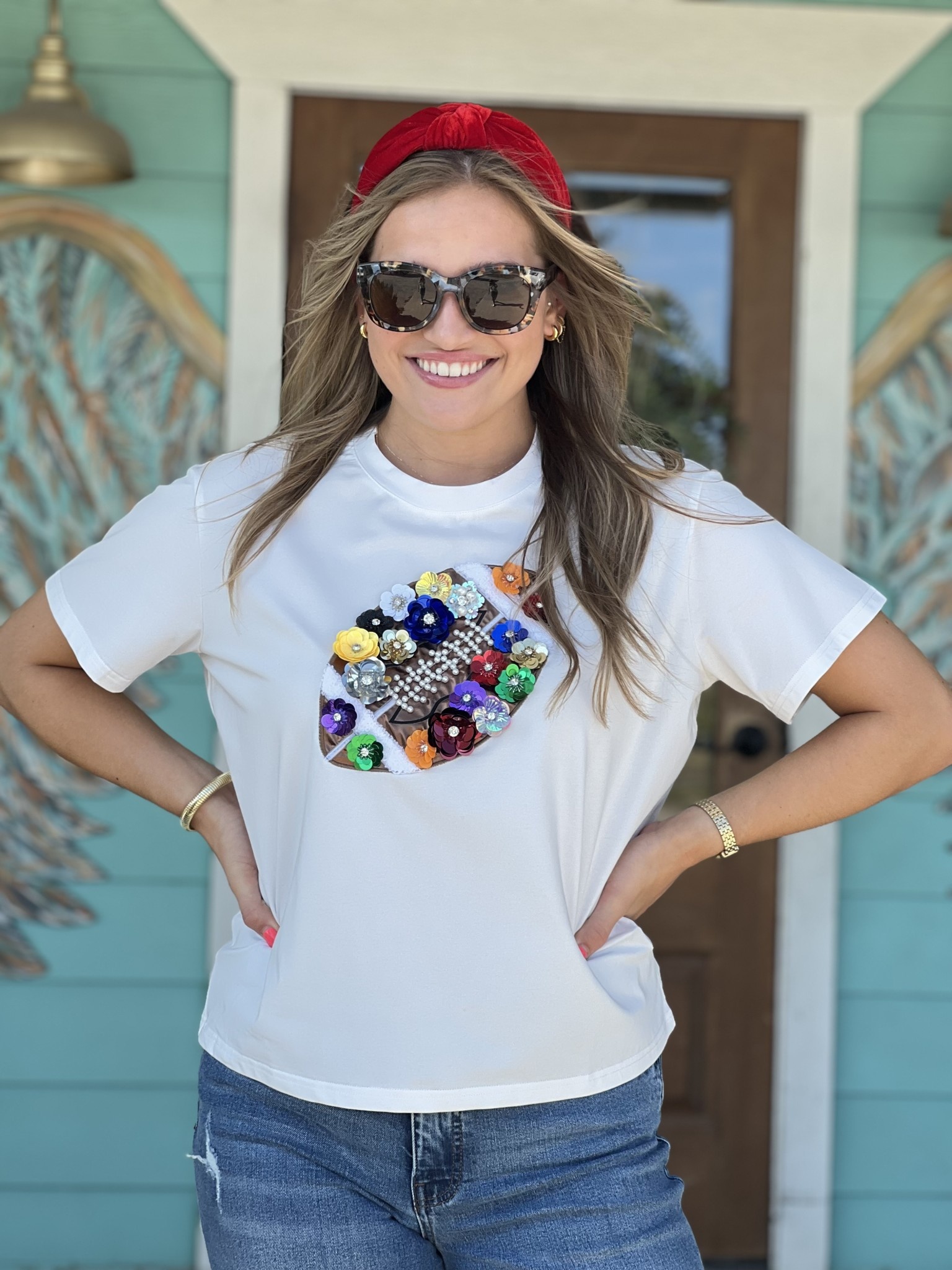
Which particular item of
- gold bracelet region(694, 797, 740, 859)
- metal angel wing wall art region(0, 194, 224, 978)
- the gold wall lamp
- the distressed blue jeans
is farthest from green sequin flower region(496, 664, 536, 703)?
the gold wall lamp

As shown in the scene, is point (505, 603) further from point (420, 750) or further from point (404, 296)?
point (404, 296)

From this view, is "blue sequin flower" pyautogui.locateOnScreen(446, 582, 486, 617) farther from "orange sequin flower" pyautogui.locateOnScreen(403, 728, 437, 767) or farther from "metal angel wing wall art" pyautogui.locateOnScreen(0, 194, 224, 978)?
"metal angel wing wall art" pyautogui.locateOnScreen(0, 194, 224, 978)

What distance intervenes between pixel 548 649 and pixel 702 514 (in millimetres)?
203

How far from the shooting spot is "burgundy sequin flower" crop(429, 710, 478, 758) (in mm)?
1300

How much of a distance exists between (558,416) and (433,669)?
33 centimetres

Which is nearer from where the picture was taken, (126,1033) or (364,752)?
(364,752)

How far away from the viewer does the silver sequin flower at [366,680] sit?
4.38ft

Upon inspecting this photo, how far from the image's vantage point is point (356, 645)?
52.3 inches

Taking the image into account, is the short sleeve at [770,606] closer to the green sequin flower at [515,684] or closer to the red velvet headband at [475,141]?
the green sequin flower at [515,684]

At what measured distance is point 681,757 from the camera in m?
1.41

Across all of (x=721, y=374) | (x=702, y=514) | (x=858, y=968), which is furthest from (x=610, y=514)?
(x=858, y=968)

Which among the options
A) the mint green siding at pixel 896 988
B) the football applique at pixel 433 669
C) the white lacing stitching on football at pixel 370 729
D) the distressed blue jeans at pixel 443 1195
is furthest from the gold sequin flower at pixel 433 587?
the mint green siding at pixel 896 988

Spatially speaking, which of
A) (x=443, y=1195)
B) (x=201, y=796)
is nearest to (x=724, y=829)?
(x=443, y=1195)

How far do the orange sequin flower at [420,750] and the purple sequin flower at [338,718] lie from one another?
56mm
